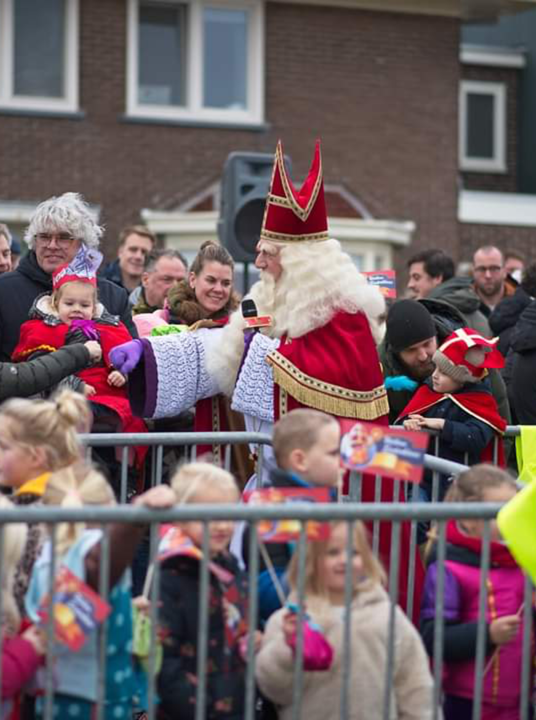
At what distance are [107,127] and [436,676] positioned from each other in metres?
15.6

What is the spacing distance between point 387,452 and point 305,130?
624 inches

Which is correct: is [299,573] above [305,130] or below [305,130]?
below

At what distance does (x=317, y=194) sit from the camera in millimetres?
6465

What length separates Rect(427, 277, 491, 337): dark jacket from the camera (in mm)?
8781

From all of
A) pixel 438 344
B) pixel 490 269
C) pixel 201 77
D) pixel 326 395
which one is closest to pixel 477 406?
pixel 438 344

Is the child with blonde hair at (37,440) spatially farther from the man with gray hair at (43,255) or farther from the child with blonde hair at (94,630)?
the man with gray hair at (43,255)

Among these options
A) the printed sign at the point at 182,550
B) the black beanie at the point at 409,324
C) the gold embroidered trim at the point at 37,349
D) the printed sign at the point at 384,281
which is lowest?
the printed sign at the point at 182,550

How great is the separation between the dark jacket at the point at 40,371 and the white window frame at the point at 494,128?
20.9 metres

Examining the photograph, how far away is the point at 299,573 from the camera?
4051 millimetres

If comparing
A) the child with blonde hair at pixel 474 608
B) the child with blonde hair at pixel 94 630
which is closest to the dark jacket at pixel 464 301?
the child with blonde hair at pixel 474 608

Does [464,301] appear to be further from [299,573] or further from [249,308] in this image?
[299,573]

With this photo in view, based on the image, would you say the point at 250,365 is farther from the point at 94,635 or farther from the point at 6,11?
the point at 6,11

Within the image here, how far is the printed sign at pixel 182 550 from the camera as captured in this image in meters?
4.24

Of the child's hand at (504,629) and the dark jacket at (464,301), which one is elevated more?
the dark jacket at (464,301)
